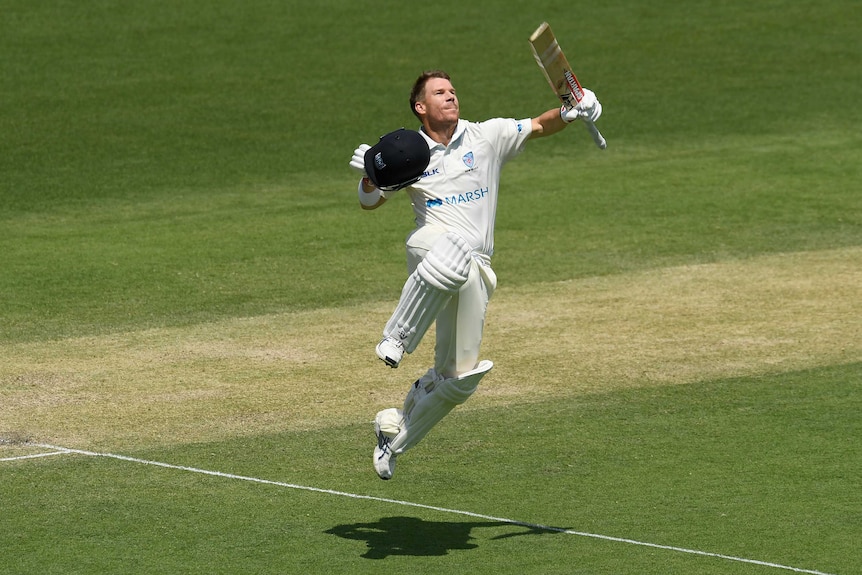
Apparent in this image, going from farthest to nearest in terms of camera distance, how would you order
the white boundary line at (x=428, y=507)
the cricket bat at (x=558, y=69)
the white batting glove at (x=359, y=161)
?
the cricket bat at (x=558, y=69) < the white batting glove at (x=359, y=161) < the white boundary line at (x=428, y=507)

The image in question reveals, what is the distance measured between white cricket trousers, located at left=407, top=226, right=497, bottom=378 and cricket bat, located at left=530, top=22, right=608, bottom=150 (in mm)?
1253

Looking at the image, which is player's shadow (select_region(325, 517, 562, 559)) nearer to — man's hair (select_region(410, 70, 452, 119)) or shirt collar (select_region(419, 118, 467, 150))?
shirt collar (select_region(419, 118, 467, 150))

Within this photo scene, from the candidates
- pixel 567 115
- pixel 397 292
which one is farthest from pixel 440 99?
pixel 397 292

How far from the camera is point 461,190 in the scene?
31.1 feet

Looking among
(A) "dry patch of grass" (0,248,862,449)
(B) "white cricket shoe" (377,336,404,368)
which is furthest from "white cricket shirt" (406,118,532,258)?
(A) "dry patch of grass" (0,248,862,449)

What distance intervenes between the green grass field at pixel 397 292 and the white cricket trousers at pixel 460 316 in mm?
1102

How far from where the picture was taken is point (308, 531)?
9258mm

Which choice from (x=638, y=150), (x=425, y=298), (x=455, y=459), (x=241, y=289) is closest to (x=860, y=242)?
(x=638, y=150)

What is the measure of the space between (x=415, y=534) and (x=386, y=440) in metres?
0.66

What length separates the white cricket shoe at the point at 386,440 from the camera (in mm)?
9492

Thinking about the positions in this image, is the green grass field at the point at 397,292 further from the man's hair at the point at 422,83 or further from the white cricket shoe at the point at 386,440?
the man's hair at the point at 422,83

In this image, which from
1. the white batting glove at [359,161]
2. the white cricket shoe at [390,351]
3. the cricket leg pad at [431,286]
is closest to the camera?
the cricket leg pad at [431,286]

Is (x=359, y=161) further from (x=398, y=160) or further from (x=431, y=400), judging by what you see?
(x=431, y=400)

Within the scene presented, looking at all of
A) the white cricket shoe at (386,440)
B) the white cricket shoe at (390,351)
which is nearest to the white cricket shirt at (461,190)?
the white cricket shoe at (390,351)
